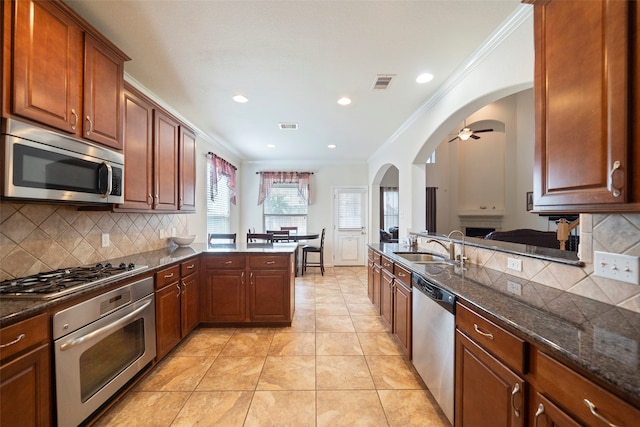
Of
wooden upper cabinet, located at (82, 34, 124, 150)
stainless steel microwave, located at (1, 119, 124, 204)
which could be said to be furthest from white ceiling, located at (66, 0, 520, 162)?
stainless steel microwave, located at (1, 119, 124, 204)

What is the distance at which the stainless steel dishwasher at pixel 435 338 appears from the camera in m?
1.52

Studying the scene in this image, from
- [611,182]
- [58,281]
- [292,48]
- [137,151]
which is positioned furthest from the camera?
[137,151]

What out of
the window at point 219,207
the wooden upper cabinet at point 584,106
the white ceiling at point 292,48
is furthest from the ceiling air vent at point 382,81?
the window at point 219,207

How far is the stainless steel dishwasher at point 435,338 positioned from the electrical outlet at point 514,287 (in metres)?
0.32

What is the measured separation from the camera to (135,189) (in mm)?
2211

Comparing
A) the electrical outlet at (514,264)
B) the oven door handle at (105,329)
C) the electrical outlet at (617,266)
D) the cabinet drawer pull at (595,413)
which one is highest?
the electrical outlet at (617,266)

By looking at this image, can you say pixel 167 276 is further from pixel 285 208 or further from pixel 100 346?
pixel 285 208

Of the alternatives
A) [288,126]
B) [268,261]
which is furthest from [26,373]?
[288,126]

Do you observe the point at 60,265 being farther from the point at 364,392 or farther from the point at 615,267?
the point at 615,267

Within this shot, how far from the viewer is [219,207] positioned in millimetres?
4953

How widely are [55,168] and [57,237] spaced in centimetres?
70

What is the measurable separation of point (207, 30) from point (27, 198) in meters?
1.49

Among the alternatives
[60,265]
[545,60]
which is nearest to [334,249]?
[60,265]

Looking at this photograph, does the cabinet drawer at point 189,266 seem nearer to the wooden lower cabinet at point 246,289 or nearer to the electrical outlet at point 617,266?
the wooden lower cabinet at point 246,289
